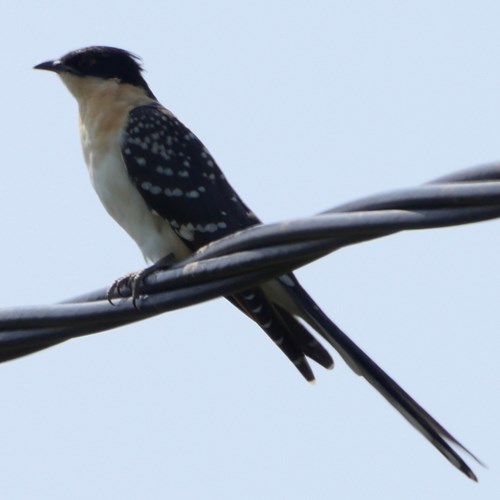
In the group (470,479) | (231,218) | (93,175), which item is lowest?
(470,479)

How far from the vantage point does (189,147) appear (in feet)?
22.0

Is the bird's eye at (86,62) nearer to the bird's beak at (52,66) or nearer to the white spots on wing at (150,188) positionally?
the bird's beak at (52,66)

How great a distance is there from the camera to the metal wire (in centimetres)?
304

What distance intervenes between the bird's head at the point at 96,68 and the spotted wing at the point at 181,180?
1.76 feet

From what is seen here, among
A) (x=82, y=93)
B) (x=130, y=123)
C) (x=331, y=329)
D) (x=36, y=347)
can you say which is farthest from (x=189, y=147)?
(x=36, y=347)

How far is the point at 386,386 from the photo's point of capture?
467 cm

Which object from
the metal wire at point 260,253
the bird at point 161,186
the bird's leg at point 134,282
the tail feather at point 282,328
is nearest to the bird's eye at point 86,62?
the bird at point 161,186

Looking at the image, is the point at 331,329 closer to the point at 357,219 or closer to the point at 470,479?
the point at 470,479

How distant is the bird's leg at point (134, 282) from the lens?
13.3ft

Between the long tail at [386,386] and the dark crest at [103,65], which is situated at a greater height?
the dark crest at [103,65]

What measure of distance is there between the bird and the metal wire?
4.34 feet

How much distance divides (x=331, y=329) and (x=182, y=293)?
143 centimetres

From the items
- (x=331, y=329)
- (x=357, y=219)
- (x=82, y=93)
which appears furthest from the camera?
(x=82, y=93)

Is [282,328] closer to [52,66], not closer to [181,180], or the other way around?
[181,180]
